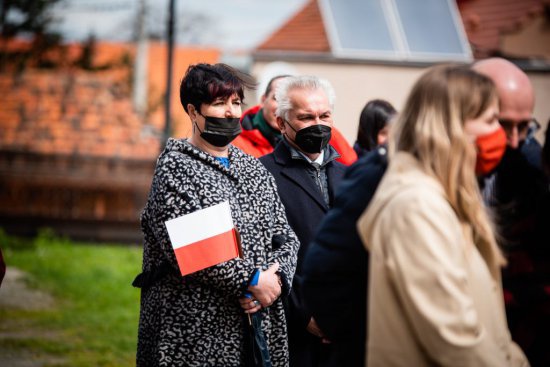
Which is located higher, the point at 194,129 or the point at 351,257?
the point at 194,129

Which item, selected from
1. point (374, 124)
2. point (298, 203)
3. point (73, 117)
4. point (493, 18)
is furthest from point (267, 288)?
point (493, 18)

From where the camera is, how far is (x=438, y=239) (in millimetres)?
2637

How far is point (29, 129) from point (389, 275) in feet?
55.0

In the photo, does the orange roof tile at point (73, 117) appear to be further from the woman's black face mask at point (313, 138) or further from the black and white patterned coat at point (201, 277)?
the black and white patterned coat at point (201, 277)

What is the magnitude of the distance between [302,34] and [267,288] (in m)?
18.0

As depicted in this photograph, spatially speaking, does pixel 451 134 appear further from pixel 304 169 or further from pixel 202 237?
pixel 304 169

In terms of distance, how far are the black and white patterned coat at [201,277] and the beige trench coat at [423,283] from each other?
1.24m

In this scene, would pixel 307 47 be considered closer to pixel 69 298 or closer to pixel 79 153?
pixel 79 153

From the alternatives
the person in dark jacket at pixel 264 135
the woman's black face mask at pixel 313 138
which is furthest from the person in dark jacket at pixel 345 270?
the person in dark jacket at pixel 264 135

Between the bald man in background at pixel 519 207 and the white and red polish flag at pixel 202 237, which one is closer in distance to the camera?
the bald man in background at pixel 519 207

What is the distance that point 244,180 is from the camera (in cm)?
412

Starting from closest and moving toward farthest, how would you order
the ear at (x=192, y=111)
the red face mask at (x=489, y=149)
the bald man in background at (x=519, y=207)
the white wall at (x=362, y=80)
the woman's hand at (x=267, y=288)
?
the red face mask at (x=489, y=149) < the bald man in background at (x=519, y=207) < the woman's hand at (x=267, y=288) < the ear at (x=192, y=111) < the white wall at (x=362, y=80)

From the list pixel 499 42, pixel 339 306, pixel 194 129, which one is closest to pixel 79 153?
pixel 499 42

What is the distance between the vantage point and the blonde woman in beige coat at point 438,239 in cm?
260
